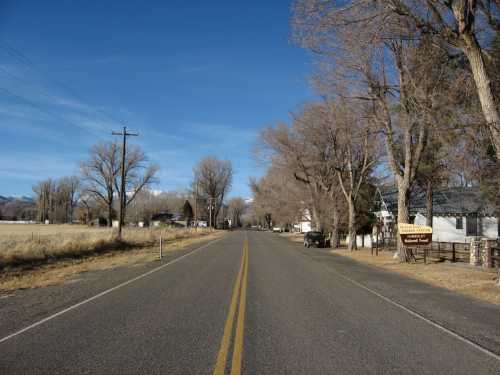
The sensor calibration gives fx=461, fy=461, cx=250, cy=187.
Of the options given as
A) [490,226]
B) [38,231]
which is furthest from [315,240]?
[38,231]

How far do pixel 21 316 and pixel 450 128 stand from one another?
14682 millimetres

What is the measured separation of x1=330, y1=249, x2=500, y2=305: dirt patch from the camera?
13531 mm

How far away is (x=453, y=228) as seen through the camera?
38.4m

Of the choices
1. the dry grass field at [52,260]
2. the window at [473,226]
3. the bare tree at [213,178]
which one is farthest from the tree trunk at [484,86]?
the bare tree at [213,178]

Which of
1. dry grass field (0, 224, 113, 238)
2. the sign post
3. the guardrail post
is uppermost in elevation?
the sign post

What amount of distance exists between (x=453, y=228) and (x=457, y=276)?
75.1ft

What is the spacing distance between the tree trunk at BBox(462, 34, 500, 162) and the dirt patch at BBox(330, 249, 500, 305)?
4.19m

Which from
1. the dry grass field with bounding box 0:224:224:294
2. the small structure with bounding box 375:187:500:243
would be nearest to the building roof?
the small structure with bounding box 375:187:500:243

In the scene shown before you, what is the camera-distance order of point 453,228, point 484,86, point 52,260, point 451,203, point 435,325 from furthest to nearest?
point 451,203 < point 453,228 < point 52,260 < point 484,86 < point 435,325

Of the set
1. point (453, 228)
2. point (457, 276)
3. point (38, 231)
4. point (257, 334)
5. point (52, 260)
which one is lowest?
point (38, 231)

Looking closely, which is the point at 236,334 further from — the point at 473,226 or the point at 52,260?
the point at 473,226

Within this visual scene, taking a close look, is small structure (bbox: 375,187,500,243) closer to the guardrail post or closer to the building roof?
the building roof

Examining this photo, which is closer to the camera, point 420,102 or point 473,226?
point 420,102

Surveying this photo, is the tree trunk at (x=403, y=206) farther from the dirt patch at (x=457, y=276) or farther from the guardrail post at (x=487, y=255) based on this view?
the guardrail post at (x=487, y=255)
